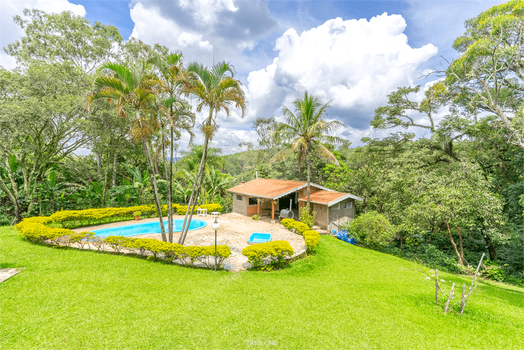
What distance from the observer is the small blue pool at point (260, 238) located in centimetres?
1160

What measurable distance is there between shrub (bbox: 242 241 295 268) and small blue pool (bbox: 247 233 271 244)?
2.82 metres

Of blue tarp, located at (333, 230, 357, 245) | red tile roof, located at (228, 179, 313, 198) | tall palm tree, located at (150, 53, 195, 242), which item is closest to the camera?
tall palm tree, located at (150, 53, 195, 242)

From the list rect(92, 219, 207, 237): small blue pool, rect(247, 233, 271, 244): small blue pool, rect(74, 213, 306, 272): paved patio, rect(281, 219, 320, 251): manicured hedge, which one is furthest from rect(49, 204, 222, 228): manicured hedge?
rect(281, 219, 320, 251): manicured hedge

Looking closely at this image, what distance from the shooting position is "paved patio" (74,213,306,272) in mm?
9075

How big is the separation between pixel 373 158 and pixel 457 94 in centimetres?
846

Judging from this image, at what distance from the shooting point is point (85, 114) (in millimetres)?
13641

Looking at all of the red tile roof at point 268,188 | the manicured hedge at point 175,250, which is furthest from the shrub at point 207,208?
the manicured hedge at point 175,250

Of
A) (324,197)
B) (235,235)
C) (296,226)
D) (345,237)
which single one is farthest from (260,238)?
(324,197)

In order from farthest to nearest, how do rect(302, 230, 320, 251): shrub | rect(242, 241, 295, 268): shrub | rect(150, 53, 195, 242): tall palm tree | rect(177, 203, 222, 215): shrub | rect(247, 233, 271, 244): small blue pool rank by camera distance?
rect(177, 203, 222, 215): shrub → rect(247, 233, 271, 244): small blue pool → rect(302, 230, 320, 251): shrub → rect(150, 53, 195, 242): tall palm tree → rect(242, 241, 295, 268): shrub

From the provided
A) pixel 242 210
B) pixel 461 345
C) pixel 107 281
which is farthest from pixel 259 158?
pixel 461 345

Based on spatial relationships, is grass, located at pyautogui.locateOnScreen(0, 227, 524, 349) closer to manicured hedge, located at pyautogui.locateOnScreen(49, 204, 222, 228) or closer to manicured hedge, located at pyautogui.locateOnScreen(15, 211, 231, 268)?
manicured hedge, located at pyautogui.locateOnScreen(15, 211, 231, 268)

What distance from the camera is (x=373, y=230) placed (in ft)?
40.3

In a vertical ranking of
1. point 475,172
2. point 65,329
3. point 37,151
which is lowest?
point 65,329

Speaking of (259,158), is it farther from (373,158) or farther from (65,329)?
(65,329)
